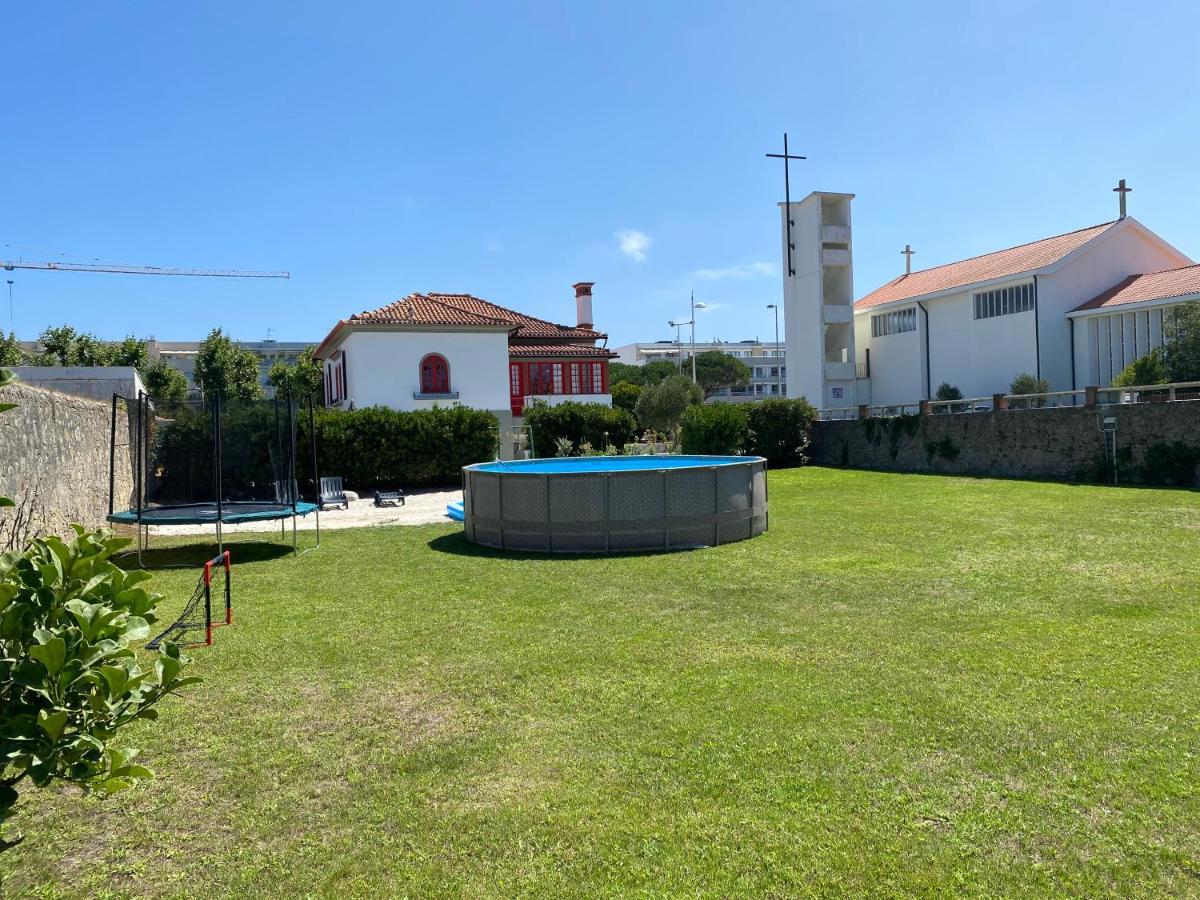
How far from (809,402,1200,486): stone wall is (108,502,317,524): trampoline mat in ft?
65.3

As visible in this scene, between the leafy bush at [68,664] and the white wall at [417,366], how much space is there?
2863 centimetres

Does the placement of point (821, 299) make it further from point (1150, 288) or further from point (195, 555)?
point (195, 555)

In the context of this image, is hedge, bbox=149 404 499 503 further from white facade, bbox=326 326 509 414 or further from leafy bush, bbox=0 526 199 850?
leafy bush, bbox=0 526 199 850

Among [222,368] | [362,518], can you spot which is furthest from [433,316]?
[222,368]

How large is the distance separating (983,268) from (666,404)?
16.9m

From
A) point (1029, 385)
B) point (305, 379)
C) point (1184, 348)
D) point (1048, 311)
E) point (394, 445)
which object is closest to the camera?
point (394, 445)

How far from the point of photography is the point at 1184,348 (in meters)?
27.3

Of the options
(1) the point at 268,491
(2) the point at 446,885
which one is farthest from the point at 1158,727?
(1) the point at 268,491

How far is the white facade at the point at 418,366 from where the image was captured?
1230 inches

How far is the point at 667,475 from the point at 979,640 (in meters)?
6.07

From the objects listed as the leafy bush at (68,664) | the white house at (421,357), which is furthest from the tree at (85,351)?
the leafy bush at (68,664)

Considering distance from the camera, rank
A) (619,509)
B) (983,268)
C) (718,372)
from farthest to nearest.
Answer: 1. (718,372)
2. (983,268)
3. (619,509)

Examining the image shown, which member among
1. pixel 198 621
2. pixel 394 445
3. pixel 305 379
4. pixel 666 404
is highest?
pixel 305 379

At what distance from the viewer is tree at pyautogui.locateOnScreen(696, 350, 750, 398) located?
87312 millimetres
